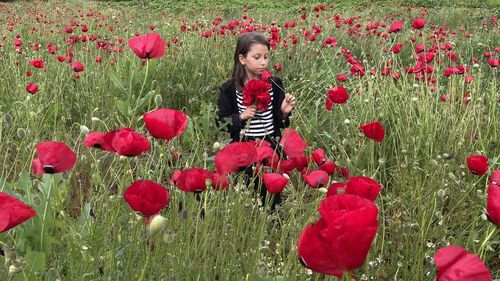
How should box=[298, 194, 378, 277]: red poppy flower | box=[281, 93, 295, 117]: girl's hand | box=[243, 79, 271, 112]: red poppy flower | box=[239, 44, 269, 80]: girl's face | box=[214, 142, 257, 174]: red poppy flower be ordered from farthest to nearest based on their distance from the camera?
box=[239, 44, 269, 80]: girl's face, box=[281, 93, 295, 117]: girl's hand, box=[243, 79, 271, 112]: red poppy flower, box=[214, 142, 257, 174]: red poppy flower, box=[298, 194, 378, 277]: red poppy flower

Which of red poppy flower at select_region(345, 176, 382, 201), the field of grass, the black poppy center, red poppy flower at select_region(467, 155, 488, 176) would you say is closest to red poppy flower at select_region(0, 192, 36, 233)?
the field of grass

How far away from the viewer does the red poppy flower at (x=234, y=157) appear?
1.19 m

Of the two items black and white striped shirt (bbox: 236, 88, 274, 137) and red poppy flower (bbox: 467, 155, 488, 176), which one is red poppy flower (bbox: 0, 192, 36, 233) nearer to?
red poppy flower (bbox: 467, 155, 488, 176)

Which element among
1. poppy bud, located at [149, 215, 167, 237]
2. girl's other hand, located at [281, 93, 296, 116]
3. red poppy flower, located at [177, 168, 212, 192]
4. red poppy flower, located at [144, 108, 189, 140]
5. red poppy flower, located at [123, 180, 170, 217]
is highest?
red poppy flower, located at [144, 108, 189, 140]

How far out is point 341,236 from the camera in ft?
1.98

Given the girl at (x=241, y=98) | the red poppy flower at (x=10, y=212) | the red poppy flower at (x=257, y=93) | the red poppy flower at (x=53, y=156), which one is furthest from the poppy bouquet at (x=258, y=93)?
the red poppy flower at (x=10, y=212)

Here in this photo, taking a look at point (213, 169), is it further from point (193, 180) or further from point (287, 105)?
point (193, 180)

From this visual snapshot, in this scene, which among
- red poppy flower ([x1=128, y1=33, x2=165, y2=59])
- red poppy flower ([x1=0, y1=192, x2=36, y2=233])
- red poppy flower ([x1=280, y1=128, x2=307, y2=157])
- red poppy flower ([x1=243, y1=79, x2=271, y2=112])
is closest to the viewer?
red poppy flower ([x1=0, y1=192, x2=36, y2=233])

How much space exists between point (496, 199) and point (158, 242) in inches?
28.8

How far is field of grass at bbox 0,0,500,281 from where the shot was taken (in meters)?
1.27

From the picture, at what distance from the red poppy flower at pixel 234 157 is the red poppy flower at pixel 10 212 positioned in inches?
19.5

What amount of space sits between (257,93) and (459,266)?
1.29 metres

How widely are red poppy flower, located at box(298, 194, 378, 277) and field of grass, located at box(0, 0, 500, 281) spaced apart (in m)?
0.19

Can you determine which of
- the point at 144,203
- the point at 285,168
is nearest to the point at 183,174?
the point at 144,203
